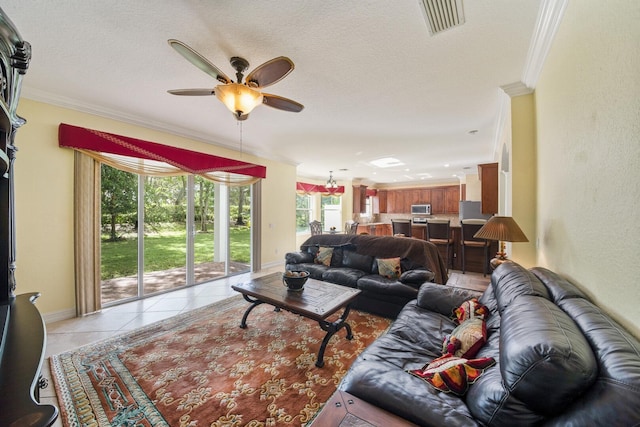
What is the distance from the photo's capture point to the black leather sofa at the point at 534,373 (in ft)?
2.26

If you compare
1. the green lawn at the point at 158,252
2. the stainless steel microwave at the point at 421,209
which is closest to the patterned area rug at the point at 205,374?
the green lawn at the point at 158,252

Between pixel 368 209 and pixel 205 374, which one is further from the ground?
pixel 368 209

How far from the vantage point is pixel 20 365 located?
0.82 m

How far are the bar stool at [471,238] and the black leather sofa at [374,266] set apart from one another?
1.82 m

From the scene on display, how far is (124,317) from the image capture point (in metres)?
2.93

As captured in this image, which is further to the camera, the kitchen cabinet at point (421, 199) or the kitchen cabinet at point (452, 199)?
the kitchen cabinet at point (421, 199)

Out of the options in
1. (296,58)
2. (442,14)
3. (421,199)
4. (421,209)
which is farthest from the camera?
(421,199)

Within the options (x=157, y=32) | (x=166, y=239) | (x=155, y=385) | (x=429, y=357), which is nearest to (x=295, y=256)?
(x=166, y=239)

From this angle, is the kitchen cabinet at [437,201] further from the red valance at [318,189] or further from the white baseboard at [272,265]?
the white baseboard at [272,265]

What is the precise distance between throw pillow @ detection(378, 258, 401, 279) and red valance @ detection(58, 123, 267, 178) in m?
3.13

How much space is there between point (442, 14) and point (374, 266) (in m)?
2.92

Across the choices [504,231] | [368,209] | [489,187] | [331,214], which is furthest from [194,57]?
[368,209]

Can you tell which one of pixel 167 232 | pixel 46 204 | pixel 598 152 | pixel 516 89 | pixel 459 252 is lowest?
pixel 459 252

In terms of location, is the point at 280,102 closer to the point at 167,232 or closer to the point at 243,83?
the point at 243,83
